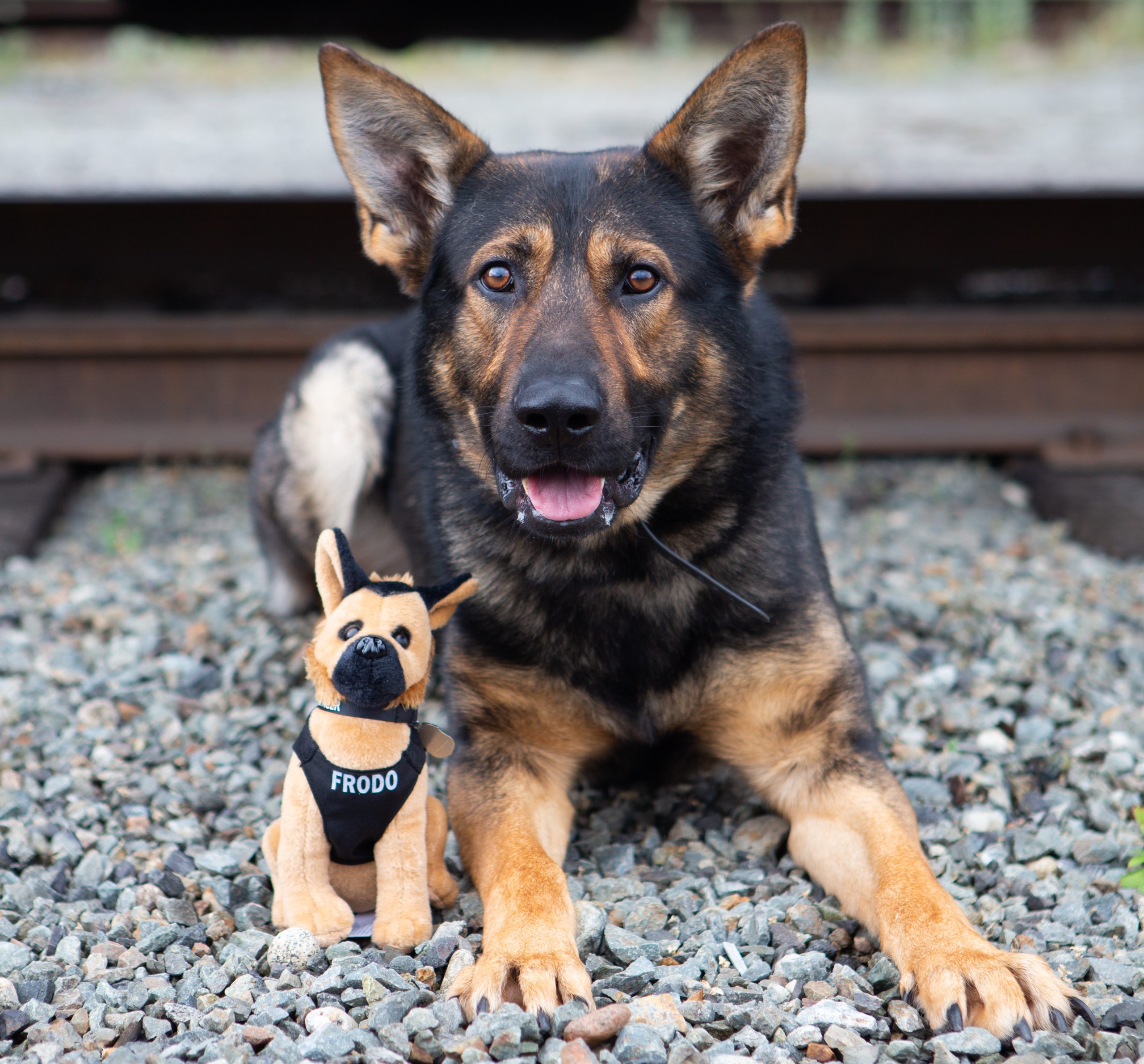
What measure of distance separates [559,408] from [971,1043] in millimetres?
1382

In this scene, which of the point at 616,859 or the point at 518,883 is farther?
the point at 616,859

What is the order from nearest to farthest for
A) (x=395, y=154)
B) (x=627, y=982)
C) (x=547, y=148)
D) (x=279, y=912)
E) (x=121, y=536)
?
1. (x=627, y=982)
2. (x=279, y=912)
3. (x=395, y=154)
4. (x=121, y=536)
5. (x=547, y=148)

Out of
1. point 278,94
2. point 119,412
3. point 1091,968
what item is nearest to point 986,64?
point 278,94

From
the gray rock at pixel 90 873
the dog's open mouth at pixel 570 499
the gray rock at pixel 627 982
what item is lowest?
the gray rock at pixel 90 873

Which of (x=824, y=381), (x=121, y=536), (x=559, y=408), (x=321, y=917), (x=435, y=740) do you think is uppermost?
(x=559, y=408)

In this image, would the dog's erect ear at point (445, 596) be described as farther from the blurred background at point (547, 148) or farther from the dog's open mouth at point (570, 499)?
the blurred background at point (547, 148)

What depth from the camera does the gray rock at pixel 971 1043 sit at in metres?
1.95

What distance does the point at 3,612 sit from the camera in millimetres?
4203

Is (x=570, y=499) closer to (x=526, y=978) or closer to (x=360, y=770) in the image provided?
(x=360, y=770)

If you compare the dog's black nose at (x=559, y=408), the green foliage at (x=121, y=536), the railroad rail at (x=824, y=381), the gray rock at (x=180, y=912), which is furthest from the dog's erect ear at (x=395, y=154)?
the railroad rail at (x=824, y=381)

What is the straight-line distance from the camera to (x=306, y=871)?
234 centimetres

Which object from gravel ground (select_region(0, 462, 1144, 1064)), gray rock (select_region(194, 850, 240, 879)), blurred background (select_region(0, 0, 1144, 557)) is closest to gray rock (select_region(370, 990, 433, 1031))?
gravel ground (select_region(0, 462, 1144, 1064))

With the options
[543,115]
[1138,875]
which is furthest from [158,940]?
[543,115]

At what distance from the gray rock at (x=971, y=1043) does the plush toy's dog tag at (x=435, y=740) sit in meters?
1.09
